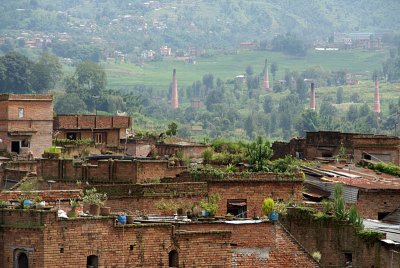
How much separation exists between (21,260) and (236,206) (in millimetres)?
10331

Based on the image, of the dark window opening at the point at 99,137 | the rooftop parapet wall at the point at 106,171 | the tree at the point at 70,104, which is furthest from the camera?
the tree at the point at 70,104

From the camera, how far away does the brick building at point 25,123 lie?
213 feet

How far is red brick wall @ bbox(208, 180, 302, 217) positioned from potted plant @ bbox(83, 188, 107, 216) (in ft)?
14.0

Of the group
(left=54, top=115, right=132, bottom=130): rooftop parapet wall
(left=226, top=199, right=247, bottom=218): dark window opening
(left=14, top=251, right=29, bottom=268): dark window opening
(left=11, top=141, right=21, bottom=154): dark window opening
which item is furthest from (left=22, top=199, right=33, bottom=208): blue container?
(left=54, top=115, right=132, bottom=130): rooftop parapet wall

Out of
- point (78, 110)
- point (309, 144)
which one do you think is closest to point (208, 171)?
point (309, 144)

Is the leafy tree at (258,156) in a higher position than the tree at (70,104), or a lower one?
higher

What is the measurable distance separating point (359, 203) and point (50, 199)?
979 centimetres

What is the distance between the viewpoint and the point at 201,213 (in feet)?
116

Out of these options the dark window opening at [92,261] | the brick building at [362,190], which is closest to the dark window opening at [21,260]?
the dark window opening at [92,261]

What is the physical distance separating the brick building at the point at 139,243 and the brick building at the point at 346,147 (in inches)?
777

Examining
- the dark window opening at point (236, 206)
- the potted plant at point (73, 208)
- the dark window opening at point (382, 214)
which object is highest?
the potted plant at point (73, 208)

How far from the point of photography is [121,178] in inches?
1622

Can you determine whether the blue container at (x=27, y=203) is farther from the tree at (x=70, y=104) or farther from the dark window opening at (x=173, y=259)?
the tree at (x=70, y=104)

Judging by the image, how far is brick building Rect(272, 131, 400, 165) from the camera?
54.8 meters
